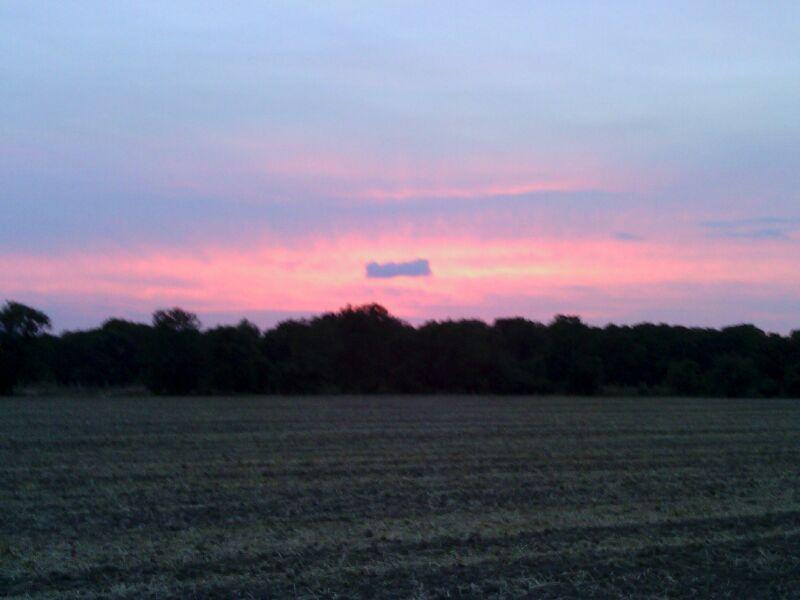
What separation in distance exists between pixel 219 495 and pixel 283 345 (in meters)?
61.2

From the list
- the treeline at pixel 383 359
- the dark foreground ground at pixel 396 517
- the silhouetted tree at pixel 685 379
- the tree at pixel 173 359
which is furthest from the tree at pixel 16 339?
the silhouetted tree at pixel 685 379

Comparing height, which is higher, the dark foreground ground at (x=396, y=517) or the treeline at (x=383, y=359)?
the treeline at (x=383, y=359)

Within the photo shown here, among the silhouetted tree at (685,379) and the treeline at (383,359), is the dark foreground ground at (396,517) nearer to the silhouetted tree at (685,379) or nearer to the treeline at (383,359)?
the treeline at (383,359)

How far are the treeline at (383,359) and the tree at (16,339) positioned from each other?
72 mm

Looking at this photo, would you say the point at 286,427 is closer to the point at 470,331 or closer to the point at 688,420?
the point at 688,420

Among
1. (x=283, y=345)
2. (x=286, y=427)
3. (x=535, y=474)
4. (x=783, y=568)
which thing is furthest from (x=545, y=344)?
(x=783, y=568)

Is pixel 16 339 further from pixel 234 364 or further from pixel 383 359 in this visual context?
pixel 383 359

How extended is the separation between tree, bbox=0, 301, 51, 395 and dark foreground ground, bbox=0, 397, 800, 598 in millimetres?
41503

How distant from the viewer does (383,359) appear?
7700 cm

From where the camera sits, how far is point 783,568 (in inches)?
383

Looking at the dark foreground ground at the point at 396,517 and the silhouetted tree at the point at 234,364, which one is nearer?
the dark foreground ground at the point at 396,517

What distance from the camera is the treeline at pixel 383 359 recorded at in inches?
2687

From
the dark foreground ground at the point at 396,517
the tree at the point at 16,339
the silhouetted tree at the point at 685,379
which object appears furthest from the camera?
the silhouetted tree at the point at 685,379

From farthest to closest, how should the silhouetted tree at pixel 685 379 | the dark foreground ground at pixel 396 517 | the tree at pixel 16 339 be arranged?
1. the silhouetted tree at pixel 685 379
2. the tree at pixel 16 339
3. the dark foreground ground at pixel 396 517
